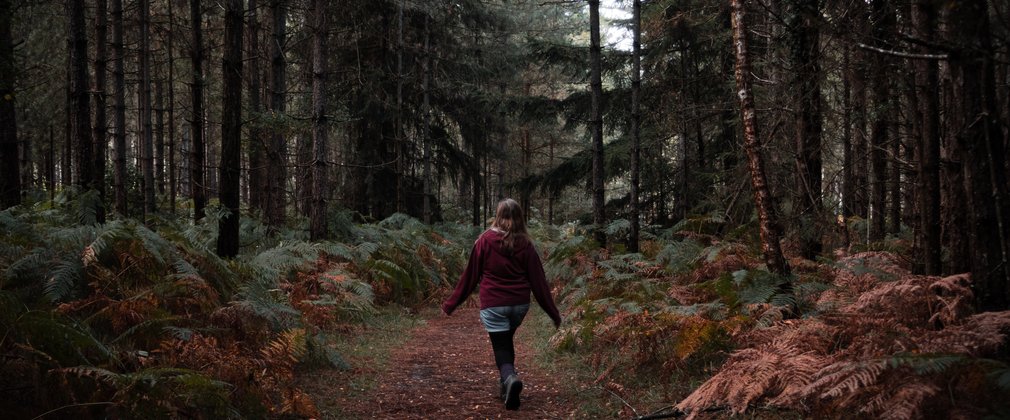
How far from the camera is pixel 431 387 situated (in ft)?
20.4

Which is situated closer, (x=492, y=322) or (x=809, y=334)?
(x=809, y=334)

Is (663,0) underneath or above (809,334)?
above

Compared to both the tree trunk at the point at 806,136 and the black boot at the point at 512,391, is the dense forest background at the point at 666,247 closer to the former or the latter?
the tree trunk at the point at 806,136

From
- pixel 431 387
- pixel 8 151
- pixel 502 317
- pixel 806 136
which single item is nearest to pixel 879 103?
pixel 806 136

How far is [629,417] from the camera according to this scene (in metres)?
4.84

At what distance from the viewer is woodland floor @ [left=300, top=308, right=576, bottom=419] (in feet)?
17.2

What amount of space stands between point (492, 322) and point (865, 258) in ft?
11.8

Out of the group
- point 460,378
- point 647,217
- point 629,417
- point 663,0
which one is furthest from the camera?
point 647,217

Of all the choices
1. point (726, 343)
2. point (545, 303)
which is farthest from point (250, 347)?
point (726, 343)

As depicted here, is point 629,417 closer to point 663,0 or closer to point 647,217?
Result: point 663,0

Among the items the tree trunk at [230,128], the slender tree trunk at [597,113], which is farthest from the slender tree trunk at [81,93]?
the slender tree trunk at [597,113]

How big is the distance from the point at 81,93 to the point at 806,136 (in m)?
10.1

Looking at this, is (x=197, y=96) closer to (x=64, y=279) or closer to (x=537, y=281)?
(x=64, y=279)

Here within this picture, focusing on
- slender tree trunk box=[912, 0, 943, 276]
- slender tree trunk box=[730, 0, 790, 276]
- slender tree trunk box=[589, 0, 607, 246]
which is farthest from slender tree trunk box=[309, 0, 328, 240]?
slender tree trunk box=[912, 0, 943, 276]
